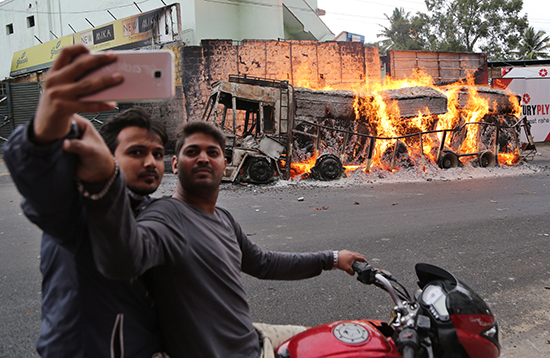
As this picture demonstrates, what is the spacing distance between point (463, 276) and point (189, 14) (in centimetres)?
2112

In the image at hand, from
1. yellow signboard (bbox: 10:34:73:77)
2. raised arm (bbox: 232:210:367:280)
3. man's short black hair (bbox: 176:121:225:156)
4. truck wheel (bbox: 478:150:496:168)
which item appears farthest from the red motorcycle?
yellow signboard (bbox: 10:34:73:77)

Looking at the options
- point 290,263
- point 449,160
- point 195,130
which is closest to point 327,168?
point 449,160

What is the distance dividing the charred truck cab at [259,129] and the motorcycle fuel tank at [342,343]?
8.90 m

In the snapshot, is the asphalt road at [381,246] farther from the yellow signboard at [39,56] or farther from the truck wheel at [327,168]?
the yellow signboard at [39,56]

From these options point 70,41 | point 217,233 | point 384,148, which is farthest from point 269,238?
point 70,41

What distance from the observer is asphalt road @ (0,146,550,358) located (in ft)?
9.75

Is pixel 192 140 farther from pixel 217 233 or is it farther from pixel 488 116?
pixel 488 116

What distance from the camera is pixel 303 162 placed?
12.6 m

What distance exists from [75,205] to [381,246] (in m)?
4.28

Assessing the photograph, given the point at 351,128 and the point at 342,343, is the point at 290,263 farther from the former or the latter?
the point at 351,128

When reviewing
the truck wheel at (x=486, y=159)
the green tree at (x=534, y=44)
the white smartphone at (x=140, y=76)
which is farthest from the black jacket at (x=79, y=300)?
the green tree at (x=534, y=44)

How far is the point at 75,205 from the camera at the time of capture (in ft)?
2.81

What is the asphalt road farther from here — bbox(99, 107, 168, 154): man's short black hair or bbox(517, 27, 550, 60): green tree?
bbox(517, 27, 550, 60): green tree

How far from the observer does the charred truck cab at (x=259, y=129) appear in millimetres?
10430
